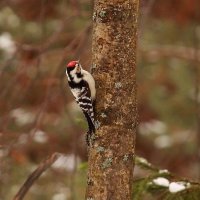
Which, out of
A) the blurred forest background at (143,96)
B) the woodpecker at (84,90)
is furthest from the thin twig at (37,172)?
the blurred forest background at (143,96)

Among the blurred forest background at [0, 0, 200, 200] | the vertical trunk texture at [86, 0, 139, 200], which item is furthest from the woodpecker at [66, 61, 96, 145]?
the blurred forest background at [0, 0, 200, 200]

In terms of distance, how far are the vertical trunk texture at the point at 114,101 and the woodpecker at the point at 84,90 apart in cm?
4

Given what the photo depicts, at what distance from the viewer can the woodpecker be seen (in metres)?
3.34

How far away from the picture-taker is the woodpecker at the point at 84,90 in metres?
3.34

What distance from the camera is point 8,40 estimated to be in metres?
9.71

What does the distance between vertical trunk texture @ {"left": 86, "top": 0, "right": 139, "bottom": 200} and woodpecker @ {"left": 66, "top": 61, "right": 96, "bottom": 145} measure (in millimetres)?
42

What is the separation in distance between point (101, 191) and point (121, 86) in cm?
50

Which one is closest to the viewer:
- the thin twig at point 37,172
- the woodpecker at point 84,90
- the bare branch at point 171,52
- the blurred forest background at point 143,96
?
the woodpecker at point 84,90

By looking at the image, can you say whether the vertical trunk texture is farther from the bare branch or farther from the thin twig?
the bare branch

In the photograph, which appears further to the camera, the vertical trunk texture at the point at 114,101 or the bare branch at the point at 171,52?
the bare branch at the point at 171,52

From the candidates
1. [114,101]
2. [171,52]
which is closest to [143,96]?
[171,52]

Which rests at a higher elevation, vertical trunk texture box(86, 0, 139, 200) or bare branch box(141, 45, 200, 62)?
bare branch box(141, 45, 200, 62)

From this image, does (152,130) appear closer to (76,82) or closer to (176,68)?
(176,68)

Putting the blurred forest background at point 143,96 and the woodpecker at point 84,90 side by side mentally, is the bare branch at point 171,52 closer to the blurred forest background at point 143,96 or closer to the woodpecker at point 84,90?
the blurred forest background at point 143,96
